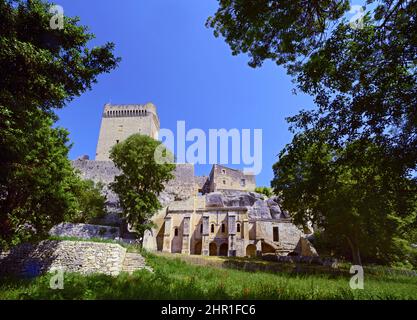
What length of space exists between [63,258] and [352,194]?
1778 cm

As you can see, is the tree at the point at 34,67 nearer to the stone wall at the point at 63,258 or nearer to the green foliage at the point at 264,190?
the stone wall at the point at 63,258

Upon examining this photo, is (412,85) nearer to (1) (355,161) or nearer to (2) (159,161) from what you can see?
(1) (355,161)

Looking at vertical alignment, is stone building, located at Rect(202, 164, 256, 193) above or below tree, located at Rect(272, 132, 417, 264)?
above

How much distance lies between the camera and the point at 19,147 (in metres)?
9.30

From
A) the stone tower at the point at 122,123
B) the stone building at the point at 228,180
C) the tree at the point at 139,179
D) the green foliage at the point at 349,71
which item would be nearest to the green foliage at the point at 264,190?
the stone building at the point at 228,180

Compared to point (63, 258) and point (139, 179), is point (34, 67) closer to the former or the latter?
point (63, 258)

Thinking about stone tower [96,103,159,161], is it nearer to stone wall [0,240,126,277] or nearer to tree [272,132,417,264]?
stone wall [0,240,126,277]

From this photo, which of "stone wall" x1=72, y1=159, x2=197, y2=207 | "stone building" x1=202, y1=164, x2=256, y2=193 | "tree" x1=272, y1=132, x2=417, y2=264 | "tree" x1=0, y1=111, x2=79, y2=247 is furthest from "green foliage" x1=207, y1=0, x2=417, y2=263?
"stone building" x1=202, y1=164, x2=256, y2=193

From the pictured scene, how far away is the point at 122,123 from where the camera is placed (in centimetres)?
5750

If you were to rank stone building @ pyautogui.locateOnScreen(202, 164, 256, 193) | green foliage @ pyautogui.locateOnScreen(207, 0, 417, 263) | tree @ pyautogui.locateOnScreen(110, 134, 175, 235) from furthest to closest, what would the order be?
stone building @ pyautogui.locateOnScreen(202, 164, 256, 193)
tree @ pyautogui.locateOnScreen(110, 134, 175, 235)
green foliage @ pyautogui.locateOnScreen(207, 0, 417, 263)

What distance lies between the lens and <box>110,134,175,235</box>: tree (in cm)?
2594

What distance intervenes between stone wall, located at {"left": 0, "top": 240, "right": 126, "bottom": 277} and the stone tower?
39.4 m

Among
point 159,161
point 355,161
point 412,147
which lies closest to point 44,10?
point 355,161

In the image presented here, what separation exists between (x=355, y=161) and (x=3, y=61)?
11.0 m
